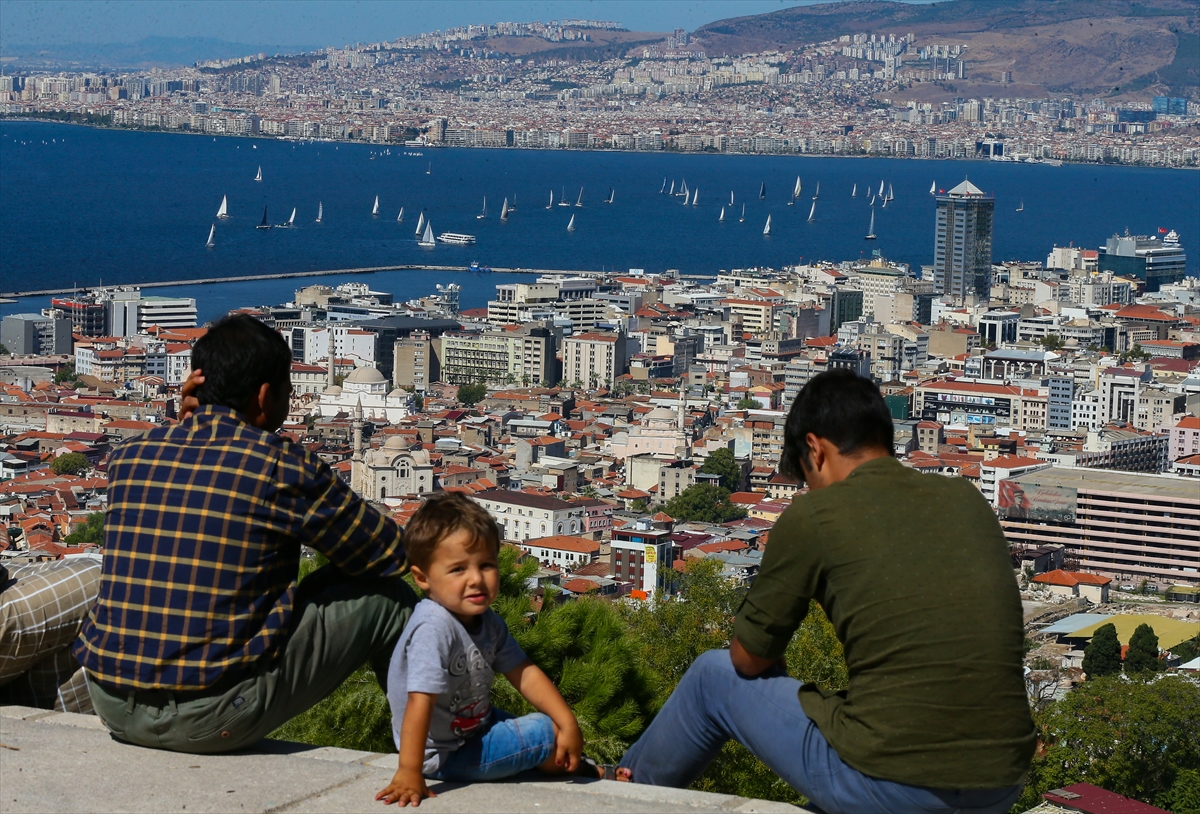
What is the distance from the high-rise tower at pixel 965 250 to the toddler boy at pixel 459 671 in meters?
34.2

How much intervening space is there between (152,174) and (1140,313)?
39546 millimetres

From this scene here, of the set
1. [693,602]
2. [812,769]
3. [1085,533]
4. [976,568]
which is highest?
[976,568]

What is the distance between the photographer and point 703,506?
16562 millimetres

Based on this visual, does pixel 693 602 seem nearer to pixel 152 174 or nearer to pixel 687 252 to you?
pixel 687 252

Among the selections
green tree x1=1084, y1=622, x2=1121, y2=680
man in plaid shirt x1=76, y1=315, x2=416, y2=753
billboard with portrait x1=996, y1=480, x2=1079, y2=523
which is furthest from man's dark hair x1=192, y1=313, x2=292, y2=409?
billboard with portrait x1=996, y1=480, x2=1079, y2=523

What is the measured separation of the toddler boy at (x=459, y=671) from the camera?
1603 mm

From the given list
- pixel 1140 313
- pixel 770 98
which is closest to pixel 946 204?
pixel 1140 313

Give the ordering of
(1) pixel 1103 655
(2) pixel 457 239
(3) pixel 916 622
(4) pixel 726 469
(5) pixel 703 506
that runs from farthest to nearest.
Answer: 1. (2) pixel 457 239
2. (4) pixel 726 469
3. (5) pixel 703 506
4. (1) pixel 1103 655
5. (3) pixel 916 622

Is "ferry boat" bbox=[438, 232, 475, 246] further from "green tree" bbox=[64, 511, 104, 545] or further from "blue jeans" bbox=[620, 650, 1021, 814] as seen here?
"blue jeans" bbox=[620, 650, 1021, 814]

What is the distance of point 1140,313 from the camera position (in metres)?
30.0

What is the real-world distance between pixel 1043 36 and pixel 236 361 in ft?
398

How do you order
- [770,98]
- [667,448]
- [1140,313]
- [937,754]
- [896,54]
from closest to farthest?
[937,754] → [667,448] → [1140,313] → [770,98] → [896,54]

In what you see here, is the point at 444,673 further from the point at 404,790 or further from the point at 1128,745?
the point at 1128,745

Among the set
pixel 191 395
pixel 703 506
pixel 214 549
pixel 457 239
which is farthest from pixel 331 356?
pixel 214 549
